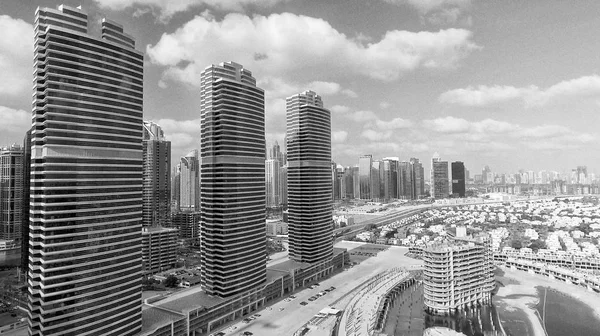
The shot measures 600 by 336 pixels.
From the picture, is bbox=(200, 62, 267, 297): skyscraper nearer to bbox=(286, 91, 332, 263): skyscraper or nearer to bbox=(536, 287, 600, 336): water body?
bbox=(286, 91, 332, 263): skyscraper

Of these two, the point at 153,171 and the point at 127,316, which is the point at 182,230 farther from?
the point at 127,316

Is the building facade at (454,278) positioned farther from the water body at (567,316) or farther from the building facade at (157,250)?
the building facade at (157,250)

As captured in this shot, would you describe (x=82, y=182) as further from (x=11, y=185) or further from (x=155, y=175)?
(x=11, y=185)

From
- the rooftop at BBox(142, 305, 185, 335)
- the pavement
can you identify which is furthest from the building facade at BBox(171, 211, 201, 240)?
the rooftop at BBox(142, 305, 185, 335)

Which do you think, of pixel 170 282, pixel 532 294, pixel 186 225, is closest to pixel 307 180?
pixel 170 282

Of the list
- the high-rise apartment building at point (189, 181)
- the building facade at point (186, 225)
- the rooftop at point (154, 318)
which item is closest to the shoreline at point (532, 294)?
the rooftop at point (154, 318)

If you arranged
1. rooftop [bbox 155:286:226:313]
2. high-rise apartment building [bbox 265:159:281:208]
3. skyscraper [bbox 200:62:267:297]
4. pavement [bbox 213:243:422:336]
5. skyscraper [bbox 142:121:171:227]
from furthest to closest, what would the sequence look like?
1. high-rise apartment building [bbox 265:159:281:208]
2. skyscraper [bbox 142:121:171:227]
3. skyscraper [bbox 200:62:267:297]
4. pavement [bbox 213:243:422:336]
5. rooftop [bbox 155:286:226:313]

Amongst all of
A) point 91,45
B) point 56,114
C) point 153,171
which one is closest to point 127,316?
point 56,114
